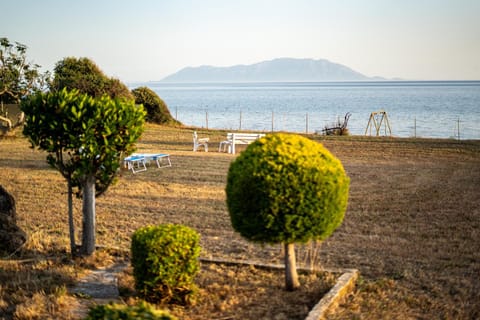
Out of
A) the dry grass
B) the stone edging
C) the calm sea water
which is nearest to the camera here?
the stone edging

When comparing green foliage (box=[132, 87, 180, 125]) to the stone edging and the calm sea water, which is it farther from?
the stone edging

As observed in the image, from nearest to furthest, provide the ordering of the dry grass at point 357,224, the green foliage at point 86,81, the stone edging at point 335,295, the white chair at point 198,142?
the stone edging at point 335,295 → the dry grass at point 357,224 → the white chair at point 198,142 → the green foliage at point 86,81

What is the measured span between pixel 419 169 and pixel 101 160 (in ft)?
35.8

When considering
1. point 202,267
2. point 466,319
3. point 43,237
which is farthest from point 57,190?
point 466,319

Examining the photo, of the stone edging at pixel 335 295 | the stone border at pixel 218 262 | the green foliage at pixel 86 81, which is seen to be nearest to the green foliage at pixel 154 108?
the green foliage at pixel 86 81

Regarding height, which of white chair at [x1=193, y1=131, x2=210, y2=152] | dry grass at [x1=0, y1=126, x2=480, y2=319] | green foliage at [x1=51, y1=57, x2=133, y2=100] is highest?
green foliage at [x1=51, y1=57, x2=133, y2=100]

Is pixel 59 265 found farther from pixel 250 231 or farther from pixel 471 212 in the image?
pixel 471 212

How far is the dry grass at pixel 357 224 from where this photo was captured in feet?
18.1

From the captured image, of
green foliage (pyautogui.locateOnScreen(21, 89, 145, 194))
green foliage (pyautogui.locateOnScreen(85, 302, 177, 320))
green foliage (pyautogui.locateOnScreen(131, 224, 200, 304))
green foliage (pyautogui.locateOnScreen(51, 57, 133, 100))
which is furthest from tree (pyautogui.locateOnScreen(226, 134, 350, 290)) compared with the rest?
green foliage (pyautogui.locateOnScreen(51, 57, 133, 100))

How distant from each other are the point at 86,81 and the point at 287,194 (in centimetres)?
2410

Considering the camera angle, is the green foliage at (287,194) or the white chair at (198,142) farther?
the white chair at (198,142)

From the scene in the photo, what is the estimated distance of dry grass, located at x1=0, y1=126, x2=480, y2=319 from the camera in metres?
5.52

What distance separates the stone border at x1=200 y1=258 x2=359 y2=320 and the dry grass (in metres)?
0.10

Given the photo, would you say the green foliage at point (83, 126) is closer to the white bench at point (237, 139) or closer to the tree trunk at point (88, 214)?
the tree trunk at point (88, 214)
